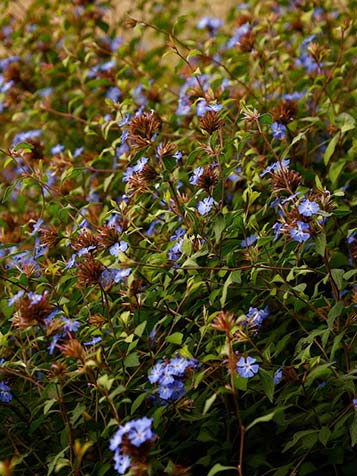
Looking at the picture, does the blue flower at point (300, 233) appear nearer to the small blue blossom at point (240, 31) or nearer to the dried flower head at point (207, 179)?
the dried flower head at point (207, 179)

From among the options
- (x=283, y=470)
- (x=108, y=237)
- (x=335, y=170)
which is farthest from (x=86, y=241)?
(x=335, y=170)

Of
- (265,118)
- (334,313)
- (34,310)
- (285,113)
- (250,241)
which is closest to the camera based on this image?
(34,310)

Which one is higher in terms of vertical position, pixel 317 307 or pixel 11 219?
pixel 11 219

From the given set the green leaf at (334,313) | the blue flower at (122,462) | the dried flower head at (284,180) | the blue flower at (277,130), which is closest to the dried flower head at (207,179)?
the dried flower head at (284,180)

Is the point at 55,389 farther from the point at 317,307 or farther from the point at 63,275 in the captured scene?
the point at 317,307

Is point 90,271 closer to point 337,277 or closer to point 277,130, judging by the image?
point 337,277

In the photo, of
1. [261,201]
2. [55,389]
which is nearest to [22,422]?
[55,389]
